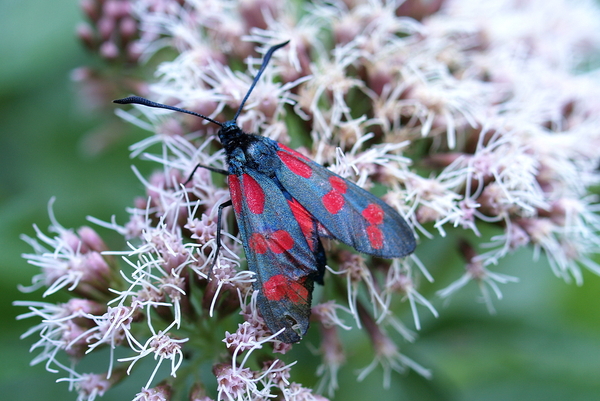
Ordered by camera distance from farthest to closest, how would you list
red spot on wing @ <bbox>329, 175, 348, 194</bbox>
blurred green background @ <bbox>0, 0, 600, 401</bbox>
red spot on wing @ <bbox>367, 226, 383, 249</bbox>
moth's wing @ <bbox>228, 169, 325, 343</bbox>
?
blurred green background @ <bbox>0, 0, 600, 401</bbox>, red spot on wing @ <bbox>329, 175, 348, 194</bbox>, red spot on wing @ <bbox>367, 226, 383, 249</bbox>, moth's wing @ <bbox>228, 169, 325, 343</bbox>

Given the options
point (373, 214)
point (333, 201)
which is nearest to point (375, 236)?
point (373, 214)

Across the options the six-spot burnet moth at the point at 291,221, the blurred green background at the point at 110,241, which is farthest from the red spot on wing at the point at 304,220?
the blurred green background at the point at 110,241

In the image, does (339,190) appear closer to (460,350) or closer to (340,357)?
(340,357)

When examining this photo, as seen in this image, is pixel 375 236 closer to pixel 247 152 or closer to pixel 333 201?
pixel 333 201

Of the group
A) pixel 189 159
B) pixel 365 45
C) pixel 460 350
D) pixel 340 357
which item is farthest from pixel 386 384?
pixel 365 45

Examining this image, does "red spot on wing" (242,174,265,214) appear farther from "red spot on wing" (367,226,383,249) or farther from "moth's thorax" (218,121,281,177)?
"red spot on wing" (367,226,383,249)

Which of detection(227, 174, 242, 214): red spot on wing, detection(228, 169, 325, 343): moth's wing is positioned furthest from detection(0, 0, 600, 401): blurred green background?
detection(227, 174, 242, 214): red spot on wing

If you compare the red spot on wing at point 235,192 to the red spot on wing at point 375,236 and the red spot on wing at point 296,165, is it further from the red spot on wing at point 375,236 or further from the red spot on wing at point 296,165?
the red spot on wing at point 375,236
